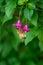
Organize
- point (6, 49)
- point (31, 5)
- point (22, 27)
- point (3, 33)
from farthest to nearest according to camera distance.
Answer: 1. point (6, 49)
2. point (3, 33)
3. point (22, 27)
4. point (31, 5)

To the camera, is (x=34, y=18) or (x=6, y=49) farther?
(x=6, y=49)

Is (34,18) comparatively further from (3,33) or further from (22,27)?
(3,33)

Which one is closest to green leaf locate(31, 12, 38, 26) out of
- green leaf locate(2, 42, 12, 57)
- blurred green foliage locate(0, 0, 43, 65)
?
blurred green foliage locate(0, 0, 43, 65)

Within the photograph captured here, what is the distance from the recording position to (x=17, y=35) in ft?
7.70

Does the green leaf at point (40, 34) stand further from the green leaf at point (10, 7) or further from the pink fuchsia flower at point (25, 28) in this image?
the green leaf at point (10, 7)

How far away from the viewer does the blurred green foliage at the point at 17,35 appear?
1479 millimetres

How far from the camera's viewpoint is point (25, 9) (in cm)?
147

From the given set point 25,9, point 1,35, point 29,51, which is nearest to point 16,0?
point 25,9

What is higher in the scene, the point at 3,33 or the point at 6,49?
the point at 3,33

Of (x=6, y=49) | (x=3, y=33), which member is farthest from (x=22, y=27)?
(x=6, y=49)

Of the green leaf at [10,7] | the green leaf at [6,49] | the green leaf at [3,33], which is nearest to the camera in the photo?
the green leaf at [10,7]

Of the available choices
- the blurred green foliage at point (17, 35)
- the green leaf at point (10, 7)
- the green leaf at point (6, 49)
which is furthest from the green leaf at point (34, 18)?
the green leaf at point (6, 49)

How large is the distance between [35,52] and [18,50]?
0.57ft

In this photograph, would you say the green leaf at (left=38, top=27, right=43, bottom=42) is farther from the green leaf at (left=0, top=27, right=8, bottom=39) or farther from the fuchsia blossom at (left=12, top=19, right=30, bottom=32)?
the green leaf at (left=0, top=27, right=8, bottom=39)
